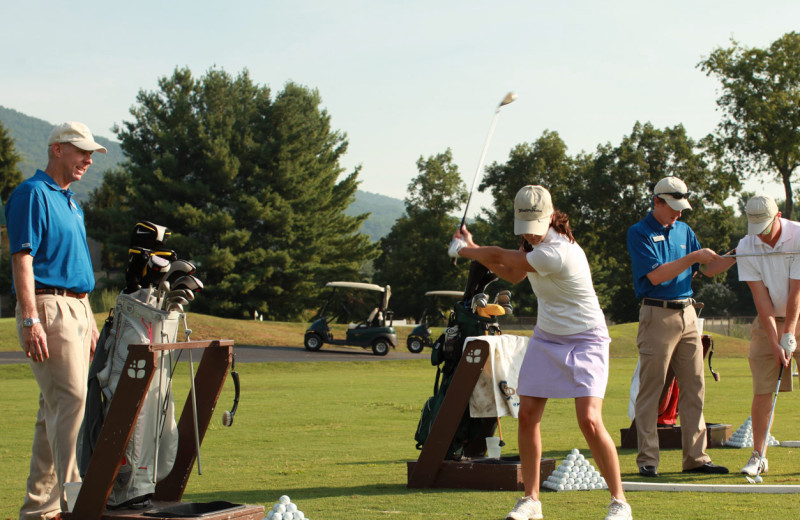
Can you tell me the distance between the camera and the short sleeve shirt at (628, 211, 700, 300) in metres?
7.57

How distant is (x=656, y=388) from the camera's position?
7.75 meters

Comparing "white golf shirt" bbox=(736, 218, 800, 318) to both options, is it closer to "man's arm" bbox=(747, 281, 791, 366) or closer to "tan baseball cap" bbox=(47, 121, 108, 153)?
"man's arm" bbox=(747, 281, 791, 366)

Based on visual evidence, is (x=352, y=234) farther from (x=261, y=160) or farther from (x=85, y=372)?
(x=85, y=372)

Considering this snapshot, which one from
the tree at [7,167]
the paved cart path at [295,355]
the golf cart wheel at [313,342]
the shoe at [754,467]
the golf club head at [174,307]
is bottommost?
the paved cart path at [295,355]

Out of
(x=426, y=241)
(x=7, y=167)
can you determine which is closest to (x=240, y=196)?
(x=426, y=241)

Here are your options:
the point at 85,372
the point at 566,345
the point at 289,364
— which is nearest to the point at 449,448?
the point at 566,345

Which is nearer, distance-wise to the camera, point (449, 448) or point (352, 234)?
point (449, 448)

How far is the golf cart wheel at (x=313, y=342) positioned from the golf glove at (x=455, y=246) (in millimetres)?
28982

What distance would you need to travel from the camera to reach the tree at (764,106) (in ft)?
172

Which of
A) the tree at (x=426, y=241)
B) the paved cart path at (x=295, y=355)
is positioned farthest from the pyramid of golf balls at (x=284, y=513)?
the tree at (x=426, y=241)

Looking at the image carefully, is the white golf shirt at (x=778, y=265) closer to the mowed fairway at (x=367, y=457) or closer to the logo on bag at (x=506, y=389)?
the mowed fairway at (x=367, y=457)

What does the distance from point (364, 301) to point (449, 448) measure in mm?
68541

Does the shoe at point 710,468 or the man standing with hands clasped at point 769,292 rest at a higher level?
the man standing with hands clasped at point 769,292

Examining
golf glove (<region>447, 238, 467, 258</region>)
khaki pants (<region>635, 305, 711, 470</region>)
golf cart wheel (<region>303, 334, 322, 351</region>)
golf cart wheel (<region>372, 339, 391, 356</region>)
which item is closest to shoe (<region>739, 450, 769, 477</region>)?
khaki pants (<region>635, 305, 711, 470</region>)
